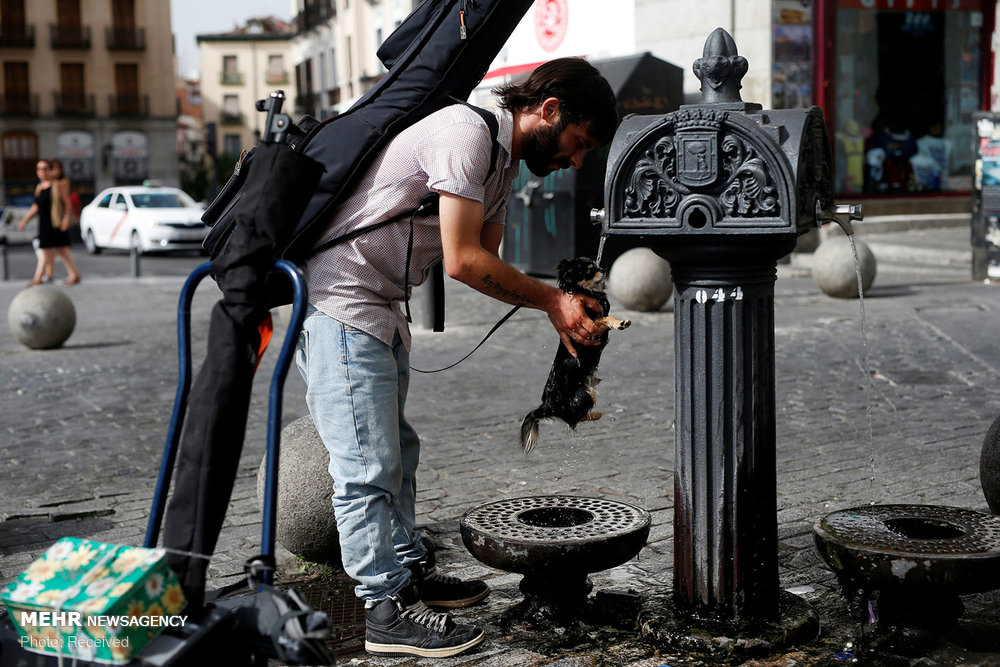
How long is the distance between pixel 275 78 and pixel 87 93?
Answer: 98.9 ft

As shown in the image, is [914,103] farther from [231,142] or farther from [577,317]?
[231,142]

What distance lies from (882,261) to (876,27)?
16.7 feet

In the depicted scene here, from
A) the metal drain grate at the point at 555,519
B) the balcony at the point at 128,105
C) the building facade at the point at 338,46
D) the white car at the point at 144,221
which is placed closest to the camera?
the metal drain grate at the point at 555,519

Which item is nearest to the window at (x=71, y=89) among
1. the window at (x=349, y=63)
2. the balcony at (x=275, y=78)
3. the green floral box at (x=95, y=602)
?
the window at (x=349, y=63)

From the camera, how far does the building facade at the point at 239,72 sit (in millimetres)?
86125

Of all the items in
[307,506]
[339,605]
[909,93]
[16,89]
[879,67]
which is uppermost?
[16,89]

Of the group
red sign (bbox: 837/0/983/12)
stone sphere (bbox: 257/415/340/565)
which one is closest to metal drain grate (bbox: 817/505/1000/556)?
stone sphere (bbox: 257/415/340/565)

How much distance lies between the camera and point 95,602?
219 cm

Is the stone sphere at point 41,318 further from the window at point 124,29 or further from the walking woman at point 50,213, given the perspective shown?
the window at point 124,29

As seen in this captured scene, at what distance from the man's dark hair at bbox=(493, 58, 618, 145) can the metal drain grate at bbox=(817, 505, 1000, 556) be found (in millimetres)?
1334

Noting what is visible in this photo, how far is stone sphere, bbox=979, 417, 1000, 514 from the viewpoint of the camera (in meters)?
4.27

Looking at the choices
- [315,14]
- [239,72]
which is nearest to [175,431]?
[315,14]

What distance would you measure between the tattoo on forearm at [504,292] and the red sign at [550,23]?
1556 centimetres

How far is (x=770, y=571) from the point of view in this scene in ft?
10.6
